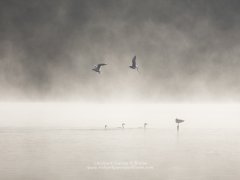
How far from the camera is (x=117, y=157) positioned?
130 feet

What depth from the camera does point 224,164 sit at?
36906 millimetres

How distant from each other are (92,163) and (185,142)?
15406 millimetres

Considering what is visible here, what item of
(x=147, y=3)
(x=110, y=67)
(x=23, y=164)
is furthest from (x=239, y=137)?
(x=110, y=67)

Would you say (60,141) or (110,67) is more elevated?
(110,67)

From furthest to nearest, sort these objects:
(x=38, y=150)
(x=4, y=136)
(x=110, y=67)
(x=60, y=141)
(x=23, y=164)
Result: (x=110, y=67) → (x=4, y=136) → (x=60, y=141) → (x=38, y=150) → (x=23, y=164)

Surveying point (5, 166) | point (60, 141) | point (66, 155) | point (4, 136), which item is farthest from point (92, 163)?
point (4, 136)

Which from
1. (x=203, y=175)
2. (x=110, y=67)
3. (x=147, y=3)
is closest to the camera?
(x=203, y=175)

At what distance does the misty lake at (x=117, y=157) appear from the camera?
1315 inches

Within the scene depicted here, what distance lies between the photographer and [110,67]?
539ft

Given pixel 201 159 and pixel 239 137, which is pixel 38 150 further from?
pixel 239 137

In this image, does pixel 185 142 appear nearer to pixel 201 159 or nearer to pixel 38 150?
pixel 201 159

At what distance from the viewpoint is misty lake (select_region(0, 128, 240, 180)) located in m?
33.4

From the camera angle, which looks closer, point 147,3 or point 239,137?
point 239,137

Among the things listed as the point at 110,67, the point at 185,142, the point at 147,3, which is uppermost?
the point at 147,3
